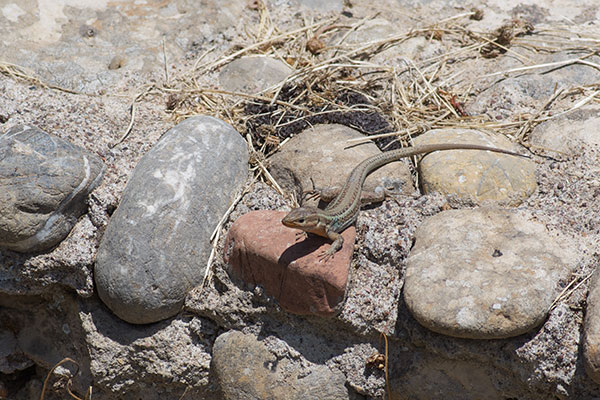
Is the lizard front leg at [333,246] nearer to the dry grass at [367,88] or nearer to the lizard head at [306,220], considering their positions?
the lizard head at [306,220]

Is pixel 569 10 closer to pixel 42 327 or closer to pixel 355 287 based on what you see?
pixel 355 287

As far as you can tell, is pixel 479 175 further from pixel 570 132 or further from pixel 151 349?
pixel 151 349

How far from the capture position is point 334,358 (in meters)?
3.52

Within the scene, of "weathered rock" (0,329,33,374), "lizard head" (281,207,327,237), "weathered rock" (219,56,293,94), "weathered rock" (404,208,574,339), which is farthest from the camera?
"weathered rock" (219,56,293,94)

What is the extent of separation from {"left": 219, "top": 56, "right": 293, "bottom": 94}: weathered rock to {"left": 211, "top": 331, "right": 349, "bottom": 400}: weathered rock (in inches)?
78.3

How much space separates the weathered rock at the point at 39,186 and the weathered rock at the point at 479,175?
2.20m

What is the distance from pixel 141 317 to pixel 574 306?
8.20 feet

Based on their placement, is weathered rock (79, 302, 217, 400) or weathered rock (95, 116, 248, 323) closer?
weathered rock (95, 116, 248, 323)

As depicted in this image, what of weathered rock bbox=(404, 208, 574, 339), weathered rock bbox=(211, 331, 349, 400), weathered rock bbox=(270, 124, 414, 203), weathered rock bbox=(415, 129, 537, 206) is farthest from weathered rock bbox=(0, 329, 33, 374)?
weathered rock bbox=(415, 129, 537, 206)

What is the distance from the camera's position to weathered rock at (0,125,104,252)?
3.56 metres

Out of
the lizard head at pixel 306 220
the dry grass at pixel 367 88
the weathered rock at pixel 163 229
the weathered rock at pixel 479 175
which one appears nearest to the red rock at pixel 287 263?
the lizard head at pixel 306 220

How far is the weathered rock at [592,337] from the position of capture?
9.37 ft

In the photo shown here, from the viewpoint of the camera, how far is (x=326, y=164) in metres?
4.00

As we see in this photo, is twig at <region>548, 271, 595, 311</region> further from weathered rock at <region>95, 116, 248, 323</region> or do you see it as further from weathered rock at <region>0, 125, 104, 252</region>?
weathered rock at <region>0, 125, 104, 252</region>
